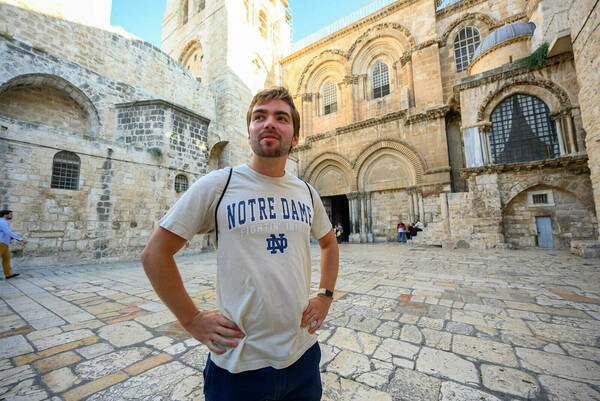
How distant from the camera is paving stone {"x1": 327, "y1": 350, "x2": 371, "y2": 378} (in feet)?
6.38

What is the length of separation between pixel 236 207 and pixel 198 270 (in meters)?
6.05

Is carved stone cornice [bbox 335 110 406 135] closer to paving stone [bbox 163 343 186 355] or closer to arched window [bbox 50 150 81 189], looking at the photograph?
arched window [bbox 50 150 81 189]

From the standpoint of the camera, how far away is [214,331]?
975mm

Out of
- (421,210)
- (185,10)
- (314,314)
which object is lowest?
(314,314)

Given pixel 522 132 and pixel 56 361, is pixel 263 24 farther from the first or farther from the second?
pixel 56 361

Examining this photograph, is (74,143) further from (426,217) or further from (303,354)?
(426,217)

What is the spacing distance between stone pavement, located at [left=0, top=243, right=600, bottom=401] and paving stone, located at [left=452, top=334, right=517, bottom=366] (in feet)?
0.04

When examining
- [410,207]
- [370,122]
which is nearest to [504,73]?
[370,122]

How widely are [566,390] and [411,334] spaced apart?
3.65 ft

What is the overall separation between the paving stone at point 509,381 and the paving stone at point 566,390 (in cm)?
7

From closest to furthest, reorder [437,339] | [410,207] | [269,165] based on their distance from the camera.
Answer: [269,165] < [437,339] < [410,207]

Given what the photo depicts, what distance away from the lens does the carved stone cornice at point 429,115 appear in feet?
43.0

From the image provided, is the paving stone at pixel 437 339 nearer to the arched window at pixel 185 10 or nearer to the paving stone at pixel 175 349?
the paving stone at pixel 175 349

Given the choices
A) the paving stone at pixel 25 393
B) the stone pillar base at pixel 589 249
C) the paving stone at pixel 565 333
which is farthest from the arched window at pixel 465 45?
the paving stone at pixel 25 393
